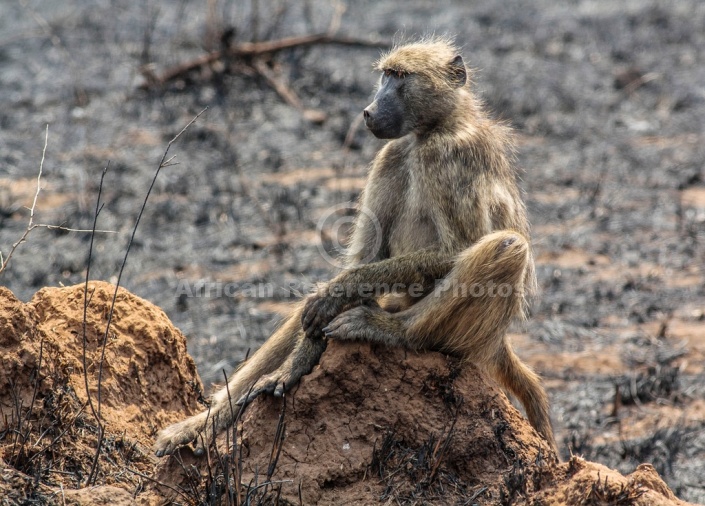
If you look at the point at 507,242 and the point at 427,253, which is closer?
the point at 507,242

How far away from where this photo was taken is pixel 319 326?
3.66m

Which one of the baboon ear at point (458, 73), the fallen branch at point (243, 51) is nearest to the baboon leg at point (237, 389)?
the baboon ear at point (458, 73)

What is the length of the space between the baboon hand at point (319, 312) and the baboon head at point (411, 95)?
78 cm

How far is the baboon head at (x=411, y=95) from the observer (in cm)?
398

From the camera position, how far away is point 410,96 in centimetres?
406

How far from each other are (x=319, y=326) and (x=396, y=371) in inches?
14.7

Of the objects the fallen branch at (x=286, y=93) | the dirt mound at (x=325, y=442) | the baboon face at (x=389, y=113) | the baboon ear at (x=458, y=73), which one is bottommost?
the dirt mound at (x=325, y=442)

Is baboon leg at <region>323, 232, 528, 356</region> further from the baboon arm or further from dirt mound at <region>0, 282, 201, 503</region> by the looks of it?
dirt mound at <region>0, 282, 201, 503</region>

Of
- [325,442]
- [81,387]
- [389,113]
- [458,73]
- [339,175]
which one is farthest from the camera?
[339,175]

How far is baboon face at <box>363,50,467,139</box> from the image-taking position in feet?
13.1

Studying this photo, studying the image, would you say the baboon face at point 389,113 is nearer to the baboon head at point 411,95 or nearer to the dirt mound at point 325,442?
the baboon head at point 411,95

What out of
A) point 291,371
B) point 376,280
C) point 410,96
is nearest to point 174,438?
point 291,371

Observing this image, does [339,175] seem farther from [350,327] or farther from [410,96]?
[350,327]

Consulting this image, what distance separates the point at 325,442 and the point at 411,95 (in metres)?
1.60
